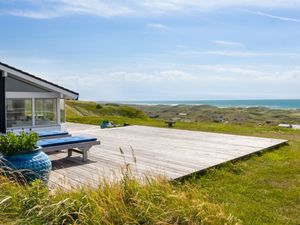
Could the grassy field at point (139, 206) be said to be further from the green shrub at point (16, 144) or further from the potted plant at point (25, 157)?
the green shrub at point (16, 144)

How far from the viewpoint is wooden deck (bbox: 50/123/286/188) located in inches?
216

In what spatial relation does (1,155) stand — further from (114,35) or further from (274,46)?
(274,46)

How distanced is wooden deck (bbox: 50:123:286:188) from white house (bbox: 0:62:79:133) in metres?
1.73

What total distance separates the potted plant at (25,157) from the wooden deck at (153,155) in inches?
15.2

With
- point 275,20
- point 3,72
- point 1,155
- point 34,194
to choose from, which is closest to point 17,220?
point 34,194

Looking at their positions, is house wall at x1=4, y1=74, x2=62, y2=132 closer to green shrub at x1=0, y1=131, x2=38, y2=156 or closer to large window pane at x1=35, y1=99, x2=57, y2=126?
large window pane at x1=35, y1=99, x2=57, y2=126

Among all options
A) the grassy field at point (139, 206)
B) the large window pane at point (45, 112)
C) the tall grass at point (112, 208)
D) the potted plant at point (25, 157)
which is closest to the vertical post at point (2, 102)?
the large window pane at point (45, 112)

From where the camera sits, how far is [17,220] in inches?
105

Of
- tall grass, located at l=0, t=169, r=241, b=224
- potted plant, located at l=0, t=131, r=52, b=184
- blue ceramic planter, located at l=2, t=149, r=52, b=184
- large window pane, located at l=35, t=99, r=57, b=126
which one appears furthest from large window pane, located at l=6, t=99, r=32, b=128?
tall grass, located at l=0, t=169, r=241, b=224

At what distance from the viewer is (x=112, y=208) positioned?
2.84 metres

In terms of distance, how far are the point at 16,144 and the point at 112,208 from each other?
2214mm

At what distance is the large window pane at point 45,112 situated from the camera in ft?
32.3

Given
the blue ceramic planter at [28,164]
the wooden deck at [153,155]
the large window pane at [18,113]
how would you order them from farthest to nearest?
the large window pane at [18,113]
the wooden deck at [153,155]
the blue ceramic planter at [28,164]

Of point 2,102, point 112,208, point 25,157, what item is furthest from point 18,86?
point 112,208
